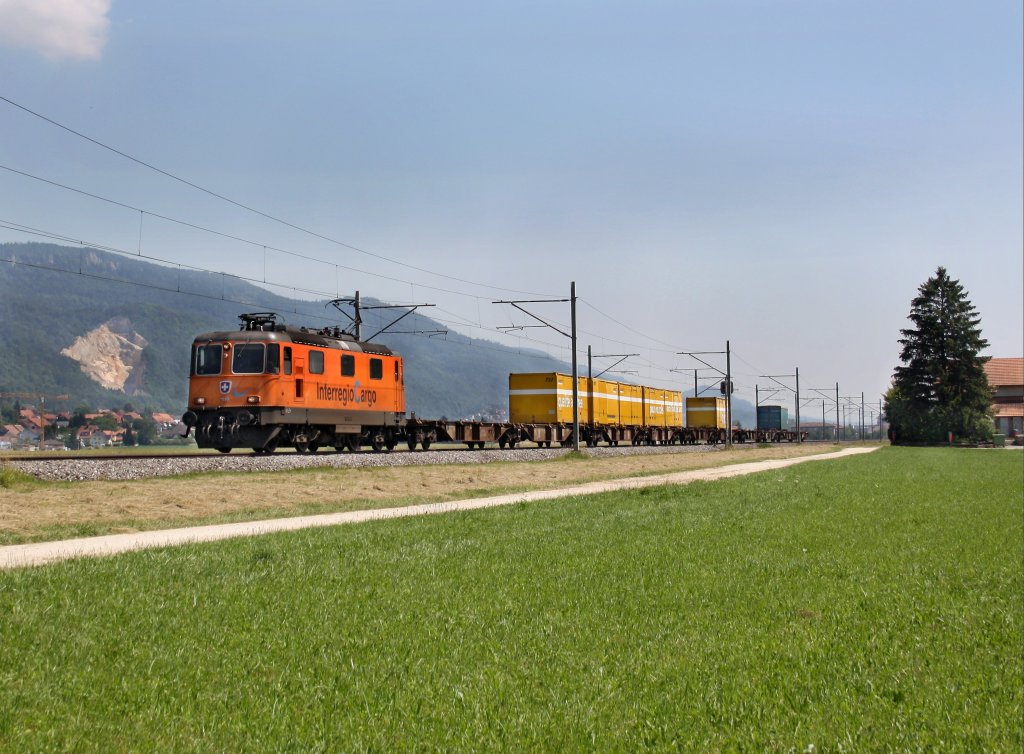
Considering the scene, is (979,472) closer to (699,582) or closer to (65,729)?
(699,582)

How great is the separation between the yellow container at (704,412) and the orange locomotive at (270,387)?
53.3 metres

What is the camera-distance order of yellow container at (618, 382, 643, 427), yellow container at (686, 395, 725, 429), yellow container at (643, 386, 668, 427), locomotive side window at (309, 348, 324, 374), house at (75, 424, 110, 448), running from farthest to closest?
house at (75, 424, 110, 448)
yellow container at (686, 395, 725, 429)
yellow container at (643, 386, 668, 427)
yellow container at (618, 382, 643, 427)
locomotive side window at (309, 348, 324, 374)

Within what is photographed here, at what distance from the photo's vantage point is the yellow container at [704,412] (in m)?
82.9

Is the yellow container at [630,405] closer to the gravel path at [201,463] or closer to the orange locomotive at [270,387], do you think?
the gravel path at [201,463]

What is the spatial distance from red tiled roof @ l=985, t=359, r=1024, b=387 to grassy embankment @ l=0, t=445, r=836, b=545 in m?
99.6

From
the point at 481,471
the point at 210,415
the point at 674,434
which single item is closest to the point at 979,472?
the point at 481,471

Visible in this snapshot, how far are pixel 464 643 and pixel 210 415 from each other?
2512cm

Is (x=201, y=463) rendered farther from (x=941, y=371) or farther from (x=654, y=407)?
(x=941, y=371)

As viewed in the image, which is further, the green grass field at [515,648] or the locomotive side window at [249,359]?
the locomotive side window at [249,359]

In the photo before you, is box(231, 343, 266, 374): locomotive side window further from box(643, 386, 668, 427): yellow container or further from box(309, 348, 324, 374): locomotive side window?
box(643, 386, 668, 427): yellow container

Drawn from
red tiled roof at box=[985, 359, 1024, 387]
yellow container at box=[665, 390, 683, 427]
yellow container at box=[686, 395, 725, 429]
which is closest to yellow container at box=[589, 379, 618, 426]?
yellow container at box=[665, 390, 683, 427]

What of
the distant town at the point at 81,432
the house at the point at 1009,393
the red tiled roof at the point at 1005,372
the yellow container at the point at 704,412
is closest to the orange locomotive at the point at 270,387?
the yellow container at the point at 704,412

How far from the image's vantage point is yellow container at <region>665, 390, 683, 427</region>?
75.6m

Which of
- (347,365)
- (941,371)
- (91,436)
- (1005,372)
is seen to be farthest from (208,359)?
(91,436)
